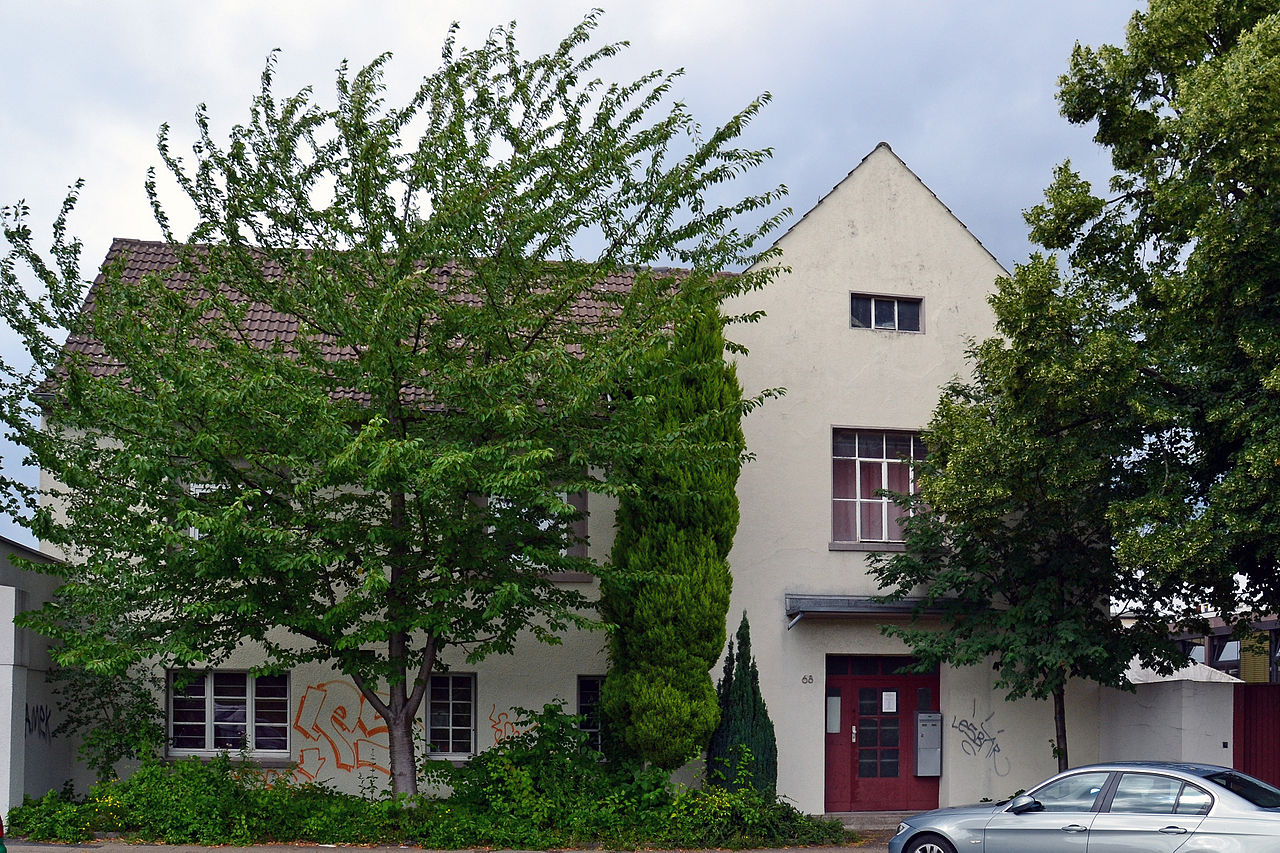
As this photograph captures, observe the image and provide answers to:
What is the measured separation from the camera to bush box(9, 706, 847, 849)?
14.5 metres

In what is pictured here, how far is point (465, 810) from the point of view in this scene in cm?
1491

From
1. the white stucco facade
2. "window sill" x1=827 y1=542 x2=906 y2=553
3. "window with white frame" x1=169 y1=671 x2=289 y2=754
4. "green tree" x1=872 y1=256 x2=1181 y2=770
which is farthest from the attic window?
"window with white frame" x1=169 y1=671 x2=289 y2=754

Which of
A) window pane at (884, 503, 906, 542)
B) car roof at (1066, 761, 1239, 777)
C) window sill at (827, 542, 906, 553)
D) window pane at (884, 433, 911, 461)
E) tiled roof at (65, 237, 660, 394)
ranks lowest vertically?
car roof at (1066, 761, 1239, 777)

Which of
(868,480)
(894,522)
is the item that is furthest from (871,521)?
(868,480)

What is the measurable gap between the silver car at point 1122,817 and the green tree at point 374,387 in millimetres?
5097

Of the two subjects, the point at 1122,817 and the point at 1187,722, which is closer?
the point at 1122,817

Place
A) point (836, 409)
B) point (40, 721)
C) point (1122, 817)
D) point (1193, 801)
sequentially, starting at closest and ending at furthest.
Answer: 1. point (1193, 801)
2. point (1122, 817)
3. point (40, 721)
4. point (836, 409)

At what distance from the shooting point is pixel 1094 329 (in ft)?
48.0

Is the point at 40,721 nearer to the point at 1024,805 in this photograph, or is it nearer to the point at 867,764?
the point at 867,764

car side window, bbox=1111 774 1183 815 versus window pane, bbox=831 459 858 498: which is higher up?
window pane, bbox=831 459 858 498

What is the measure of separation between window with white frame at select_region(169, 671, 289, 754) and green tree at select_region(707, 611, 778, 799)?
5.90 meters

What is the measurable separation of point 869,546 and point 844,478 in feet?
3.44

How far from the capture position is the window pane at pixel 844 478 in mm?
18125

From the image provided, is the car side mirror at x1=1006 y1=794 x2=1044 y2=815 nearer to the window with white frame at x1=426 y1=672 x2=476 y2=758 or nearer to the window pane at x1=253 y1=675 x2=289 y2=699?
the window with white frame at x1=426 y1=672 x2=476 y2=758
